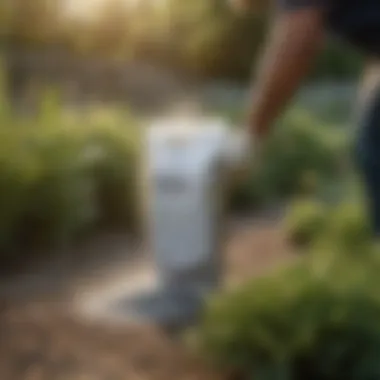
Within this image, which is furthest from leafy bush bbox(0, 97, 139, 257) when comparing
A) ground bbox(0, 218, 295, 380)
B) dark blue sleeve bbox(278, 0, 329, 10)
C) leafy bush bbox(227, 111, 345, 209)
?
dark blue sleeve bbox(278, 0, 329, 10)

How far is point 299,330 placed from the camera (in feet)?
8.70

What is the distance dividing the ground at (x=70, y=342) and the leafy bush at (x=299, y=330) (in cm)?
16

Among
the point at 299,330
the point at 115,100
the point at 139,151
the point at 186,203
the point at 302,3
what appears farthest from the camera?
the point at 115,100

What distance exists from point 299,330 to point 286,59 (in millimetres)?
1017

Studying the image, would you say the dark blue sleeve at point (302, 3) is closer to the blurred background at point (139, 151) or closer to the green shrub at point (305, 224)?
the blurred background at point (139, 151)

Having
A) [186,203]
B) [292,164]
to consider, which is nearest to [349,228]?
[186,203]

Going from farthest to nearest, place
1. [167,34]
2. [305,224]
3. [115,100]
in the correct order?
[167,34]
[115,100]
[305,224]

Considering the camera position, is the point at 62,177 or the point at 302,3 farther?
the point at 62,177

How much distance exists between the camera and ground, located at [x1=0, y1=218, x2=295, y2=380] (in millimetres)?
2934

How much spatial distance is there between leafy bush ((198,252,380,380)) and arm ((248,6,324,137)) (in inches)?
34.5

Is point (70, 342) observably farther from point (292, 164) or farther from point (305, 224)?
point (292, 164)

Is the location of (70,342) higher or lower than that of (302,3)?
higher

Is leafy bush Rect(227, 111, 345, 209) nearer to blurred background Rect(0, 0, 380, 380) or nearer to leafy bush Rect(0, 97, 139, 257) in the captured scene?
blurred background Rect(0, 0, 380, 380)

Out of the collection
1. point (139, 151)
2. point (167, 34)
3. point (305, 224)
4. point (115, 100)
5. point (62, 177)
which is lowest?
point (305, 224)
